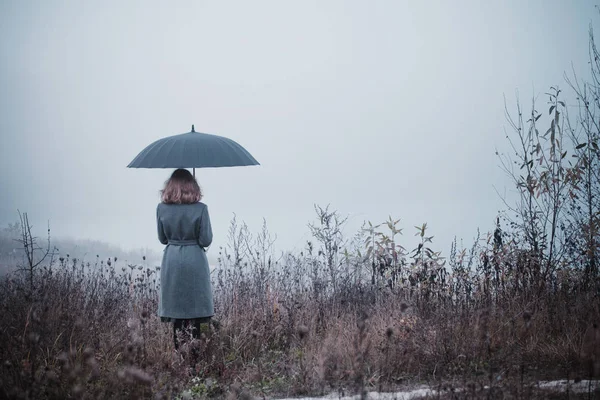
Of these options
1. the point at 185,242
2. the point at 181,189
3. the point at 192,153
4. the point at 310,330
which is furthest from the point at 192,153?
the point at 310,330

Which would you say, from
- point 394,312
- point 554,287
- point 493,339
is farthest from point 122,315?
point 554,287

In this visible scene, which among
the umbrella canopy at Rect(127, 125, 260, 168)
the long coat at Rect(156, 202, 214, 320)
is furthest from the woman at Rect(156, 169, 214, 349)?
the umbrella canopy at Rect(127, 125, 260, 168)

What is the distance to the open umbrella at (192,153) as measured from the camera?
543cm

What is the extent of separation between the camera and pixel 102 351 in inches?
215

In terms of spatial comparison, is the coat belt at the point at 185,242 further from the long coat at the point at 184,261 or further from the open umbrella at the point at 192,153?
the open umbrella at the point at 192,153

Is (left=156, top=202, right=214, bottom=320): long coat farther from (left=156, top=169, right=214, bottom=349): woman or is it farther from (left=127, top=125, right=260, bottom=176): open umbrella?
(left=127, top=125, right=260, bottom=176): open umbrella

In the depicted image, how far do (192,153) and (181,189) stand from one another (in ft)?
1.32

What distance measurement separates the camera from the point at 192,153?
5.51m

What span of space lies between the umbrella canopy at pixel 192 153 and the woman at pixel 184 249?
23cm

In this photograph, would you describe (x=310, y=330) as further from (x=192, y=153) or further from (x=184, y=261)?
(x=192, y=153)

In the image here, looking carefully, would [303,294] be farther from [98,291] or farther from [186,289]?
[98,291]

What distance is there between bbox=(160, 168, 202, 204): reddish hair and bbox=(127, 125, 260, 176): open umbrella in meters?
0.16

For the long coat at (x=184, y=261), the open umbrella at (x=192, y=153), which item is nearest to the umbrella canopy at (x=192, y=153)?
the open umbrella at (x=192, y=153)

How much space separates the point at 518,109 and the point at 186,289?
5.53 meters
